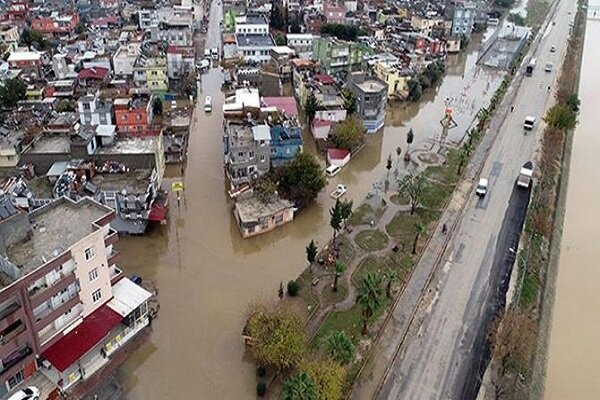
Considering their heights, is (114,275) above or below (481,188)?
below

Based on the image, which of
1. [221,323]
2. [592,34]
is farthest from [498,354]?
[592,34]

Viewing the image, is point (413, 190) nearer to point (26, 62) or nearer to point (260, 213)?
point (260, 213)

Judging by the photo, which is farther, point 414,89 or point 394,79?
point 394,79

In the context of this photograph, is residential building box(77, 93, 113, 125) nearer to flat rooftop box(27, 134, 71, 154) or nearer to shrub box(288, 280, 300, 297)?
flat rooftop box(27, 134, 71, 154)

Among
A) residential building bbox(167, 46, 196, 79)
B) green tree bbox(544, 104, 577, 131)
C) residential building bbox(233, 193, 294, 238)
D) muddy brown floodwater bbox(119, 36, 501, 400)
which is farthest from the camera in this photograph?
residential building bbox(167, 46, 196, 79)

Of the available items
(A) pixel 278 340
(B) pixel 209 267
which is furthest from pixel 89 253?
(A) pixel 278 340

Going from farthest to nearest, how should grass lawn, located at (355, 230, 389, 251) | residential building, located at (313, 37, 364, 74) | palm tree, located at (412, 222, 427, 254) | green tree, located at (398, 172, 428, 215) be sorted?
residential building, located at (313, 37, 364, 74), green tree, located at (398, 172, 428, 215), grass lawn, located at (355, 230, 389, 251), palm tree, located at (412, 222, 427, 254)

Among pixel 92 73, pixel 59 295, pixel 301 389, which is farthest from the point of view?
pixel 92 73

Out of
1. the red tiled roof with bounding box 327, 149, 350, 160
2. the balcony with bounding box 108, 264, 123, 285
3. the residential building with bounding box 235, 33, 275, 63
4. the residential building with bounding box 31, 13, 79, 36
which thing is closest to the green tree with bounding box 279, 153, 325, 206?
the red tiled roof with bounding box 327, 149, 350, 160
